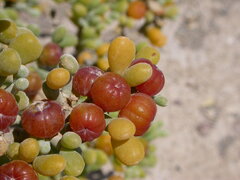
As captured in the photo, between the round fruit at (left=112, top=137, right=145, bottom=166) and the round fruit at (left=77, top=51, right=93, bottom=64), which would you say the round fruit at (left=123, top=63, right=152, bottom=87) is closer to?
the round fruit at (left=112, top=137, right=145, bottom=166)

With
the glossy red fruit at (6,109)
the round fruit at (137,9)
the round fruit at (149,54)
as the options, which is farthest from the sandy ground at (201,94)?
the glossy red fruit at (6,109)

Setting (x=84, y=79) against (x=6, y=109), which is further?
(x=84, y=79)

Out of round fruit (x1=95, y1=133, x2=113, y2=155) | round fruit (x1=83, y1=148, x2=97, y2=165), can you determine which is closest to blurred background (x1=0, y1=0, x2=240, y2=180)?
round fruit (x1=95, y1=133, x2=113, y2=155)

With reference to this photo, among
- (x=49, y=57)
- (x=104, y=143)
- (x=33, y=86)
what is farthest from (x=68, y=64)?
(x=104, y=143)

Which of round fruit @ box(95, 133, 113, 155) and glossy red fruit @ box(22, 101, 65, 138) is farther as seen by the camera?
round fruit @ box(95, 133, 113, 155)

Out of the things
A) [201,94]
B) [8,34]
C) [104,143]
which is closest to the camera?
[8,34]

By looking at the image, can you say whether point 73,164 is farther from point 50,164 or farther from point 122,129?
point 122,129
